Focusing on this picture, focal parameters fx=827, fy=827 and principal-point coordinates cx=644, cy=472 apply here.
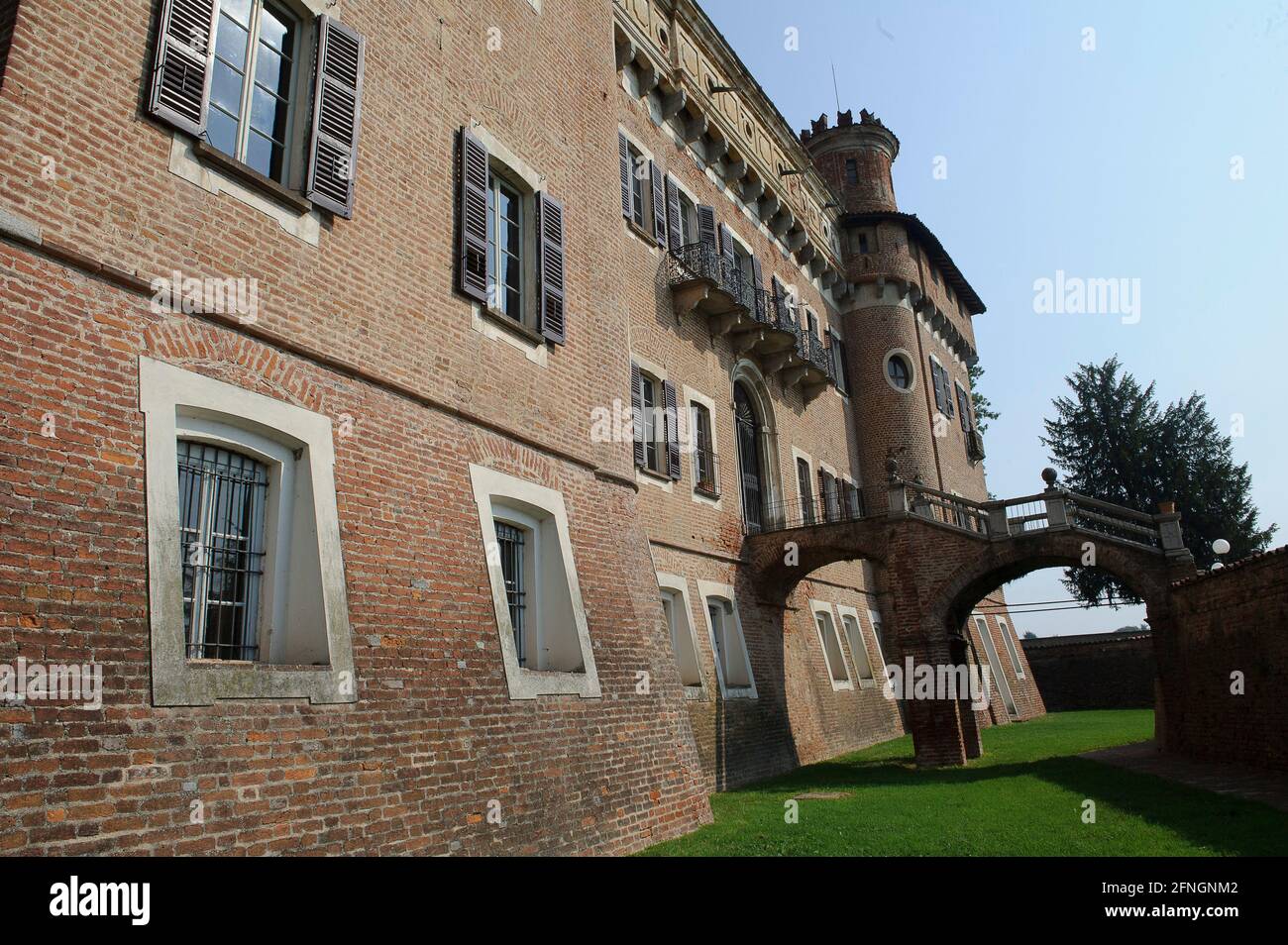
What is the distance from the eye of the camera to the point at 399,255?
7.79 m

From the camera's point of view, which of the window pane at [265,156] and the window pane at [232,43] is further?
the window pane at [265,156]

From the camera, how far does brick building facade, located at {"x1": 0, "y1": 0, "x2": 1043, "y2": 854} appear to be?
4.84m

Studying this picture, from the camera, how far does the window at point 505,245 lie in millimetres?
9398

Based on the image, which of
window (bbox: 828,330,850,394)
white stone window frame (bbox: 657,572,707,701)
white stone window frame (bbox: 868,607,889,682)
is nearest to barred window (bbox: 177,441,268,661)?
white stone window frame (bbox: 657,572,707,701)

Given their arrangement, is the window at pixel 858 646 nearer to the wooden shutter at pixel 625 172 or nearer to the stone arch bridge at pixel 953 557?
the stone arch bridge at pixel 953 557

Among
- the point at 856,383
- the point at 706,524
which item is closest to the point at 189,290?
the point at 706,524

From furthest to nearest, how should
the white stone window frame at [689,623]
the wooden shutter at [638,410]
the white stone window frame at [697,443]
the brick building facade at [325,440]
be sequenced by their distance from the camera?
the white stone window frame at [697,443], the wooden shutter at [638,410], the white stone window frame at [689,623], the brick building facade at [325,440]

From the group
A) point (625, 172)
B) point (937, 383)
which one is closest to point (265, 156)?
point (625, 172)

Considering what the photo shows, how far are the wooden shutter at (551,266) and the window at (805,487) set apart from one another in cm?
1237

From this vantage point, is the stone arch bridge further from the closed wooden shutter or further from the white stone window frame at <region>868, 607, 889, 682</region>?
the closed wooden shutter

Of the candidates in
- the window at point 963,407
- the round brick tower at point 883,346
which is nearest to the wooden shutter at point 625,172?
the round brick tower at point 883,346

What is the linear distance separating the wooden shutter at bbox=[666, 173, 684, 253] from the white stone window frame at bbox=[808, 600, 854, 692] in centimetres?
916

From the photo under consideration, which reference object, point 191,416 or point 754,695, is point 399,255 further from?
point 754,695

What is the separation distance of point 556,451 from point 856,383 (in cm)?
1982
